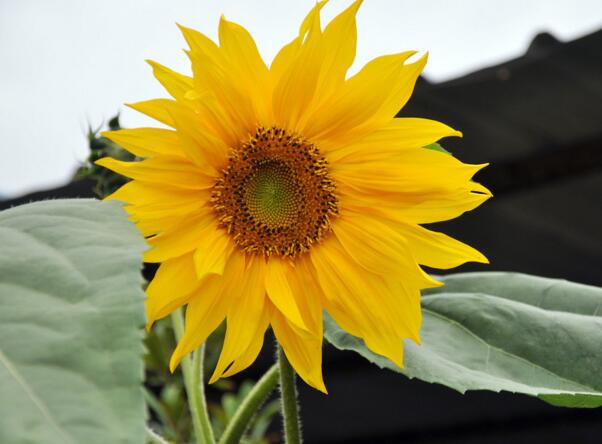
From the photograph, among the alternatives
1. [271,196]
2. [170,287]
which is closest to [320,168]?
[271,196]

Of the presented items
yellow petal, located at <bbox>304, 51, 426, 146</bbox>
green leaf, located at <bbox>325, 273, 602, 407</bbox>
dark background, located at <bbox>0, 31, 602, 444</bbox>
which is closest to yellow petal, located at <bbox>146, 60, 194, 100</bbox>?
yellow petal, located at <bbox>304, 51, 426, 146</bbox>

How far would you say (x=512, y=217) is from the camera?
2.53 meters

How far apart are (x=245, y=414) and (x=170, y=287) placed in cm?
11

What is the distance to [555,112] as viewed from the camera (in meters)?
2.14

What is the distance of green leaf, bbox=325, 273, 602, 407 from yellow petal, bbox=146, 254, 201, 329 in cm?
11

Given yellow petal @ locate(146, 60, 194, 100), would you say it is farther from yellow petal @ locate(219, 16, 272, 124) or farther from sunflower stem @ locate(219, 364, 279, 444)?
sunflower stem @ locate(219, 364, 279, 444)

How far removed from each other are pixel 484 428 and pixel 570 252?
31.7 inches

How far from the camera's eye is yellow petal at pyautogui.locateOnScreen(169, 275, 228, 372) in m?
0.54

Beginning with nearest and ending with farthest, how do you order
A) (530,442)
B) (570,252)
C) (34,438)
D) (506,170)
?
(34,438) < (506,170) < (570,252) < (530,442)

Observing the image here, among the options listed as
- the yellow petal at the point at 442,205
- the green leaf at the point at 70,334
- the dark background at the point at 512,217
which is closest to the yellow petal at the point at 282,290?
the yellow petal at the point at 442,205

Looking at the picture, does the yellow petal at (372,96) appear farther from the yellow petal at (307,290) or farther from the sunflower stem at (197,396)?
the sunflower stem at (197,396)

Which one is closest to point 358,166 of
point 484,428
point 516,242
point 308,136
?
point 308,136

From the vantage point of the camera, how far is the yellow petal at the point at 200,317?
0.54m

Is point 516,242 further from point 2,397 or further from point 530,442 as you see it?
point 2,397
